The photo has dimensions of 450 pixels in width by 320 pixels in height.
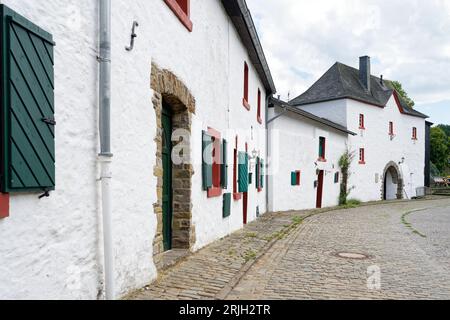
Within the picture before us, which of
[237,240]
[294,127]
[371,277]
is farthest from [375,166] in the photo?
[371,277]

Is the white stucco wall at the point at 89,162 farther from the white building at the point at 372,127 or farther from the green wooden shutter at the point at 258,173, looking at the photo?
the white building at the point at 372,127

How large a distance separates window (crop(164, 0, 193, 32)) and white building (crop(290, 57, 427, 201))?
19.2 m

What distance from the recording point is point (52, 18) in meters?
3.32

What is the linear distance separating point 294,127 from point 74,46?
54.3 feet

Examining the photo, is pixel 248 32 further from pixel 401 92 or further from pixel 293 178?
pixel 401 92

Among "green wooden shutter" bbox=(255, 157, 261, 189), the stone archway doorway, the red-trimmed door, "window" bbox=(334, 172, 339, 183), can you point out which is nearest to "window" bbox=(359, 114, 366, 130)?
the stone archway doorway

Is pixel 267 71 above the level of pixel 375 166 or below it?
above

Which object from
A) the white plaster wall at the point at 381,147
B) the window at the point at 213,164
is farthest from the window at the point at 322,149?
the window at the point at 213,164

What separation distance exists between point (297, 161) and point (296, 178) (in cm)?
81

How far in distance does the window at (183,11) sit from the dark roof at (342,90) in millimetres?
23369

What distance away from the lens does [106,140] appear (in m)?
4.00

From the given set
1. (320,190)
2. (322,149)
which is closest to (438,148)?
(322,149)

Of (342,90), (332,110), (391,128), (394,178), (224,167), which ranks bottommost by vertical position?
(394,178)
